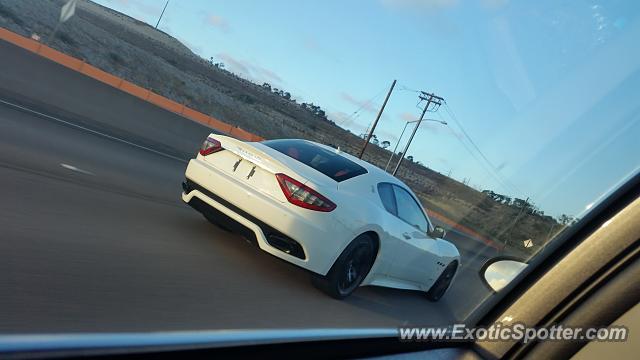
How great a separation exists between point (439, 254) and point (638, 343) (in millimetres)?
5433

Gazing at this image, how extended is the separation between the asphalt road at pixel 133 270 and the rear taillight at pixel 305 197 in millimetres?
835

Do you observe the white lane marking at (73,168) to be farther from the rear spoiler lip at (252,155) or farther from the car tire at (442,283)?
the car tire at (442,283)

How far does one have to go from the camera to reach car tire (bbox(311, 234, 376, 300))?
19.7 ft

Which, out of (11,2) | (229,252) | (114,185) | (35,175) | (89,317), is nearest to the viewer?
(89,317)

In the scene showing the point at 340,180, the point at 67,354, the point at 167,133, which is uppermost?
the point at 340,180

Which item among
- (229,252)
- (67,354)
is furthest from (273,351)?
(229,252)

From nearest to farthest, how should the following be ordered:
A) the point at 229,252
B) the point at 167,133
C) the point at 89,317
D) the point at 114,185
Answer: the point at 89,317, the point at 229,252, the point at 114,185, the point at 167,133

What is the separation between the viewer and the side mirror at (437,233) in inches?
293

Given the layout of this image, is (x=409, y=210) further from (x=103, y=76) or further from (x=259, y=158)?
(x=103, y=76)

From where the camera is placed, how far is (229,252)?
21.8 feet

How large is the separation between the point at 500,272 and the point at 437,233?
4327mm

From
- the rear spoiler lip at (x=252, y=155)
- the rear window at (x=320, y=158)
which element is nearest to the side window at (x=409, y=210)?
the rear window at (x=320, y=158)

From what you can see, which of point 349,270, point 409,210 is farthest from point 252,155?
point 409,210

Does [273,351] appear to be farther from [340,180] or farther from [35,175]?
[35,175]
